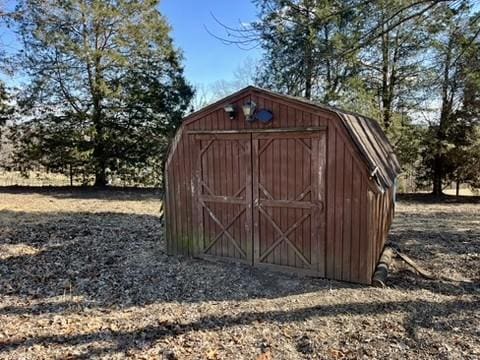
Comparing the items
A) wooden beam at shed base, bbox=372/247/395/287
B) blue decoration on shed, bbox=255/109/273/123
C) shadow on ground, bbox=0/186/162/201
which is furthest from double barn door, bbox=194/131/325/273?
shadow on ground, bbox=0/186/162/201

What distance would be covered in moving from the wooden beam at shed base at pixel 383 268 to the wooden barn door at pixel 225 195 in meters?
1.68

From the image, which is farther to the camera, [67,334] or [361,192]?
[361,192]

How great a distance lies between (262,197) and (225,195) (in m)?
0.60

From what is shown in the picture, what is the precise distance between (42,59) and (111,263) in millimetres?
11184

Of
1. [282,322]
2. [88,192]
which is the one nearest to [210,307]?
[282,322]

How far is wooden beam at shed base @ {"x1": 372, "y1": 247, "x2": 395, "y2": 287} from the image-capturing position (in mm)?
4480

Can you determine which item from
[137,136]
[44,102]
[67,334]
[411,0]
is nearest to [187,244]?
[67,334]

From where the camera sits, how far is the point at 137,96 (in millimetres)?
14328

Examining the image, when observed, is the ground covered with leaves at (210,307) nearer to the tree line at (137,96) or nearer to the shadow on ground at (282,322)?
the shadow on ground at (282,322)

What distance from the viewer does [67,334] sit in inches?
136

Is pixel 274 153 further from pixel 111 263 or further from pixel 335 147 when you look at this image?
pixel 111 263

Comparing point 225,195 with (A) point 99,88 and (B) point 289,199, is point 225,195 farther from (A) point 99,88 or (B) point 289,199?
(A) point 99,88

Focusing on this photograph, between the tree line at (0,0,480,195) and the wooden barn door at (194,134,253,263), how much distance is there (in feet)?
24.9

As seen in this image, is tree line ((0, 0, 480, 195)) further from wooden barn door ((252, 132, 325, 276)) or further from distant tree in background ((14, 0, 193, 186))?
wooden barn door ((252, 132, 325, 276))
